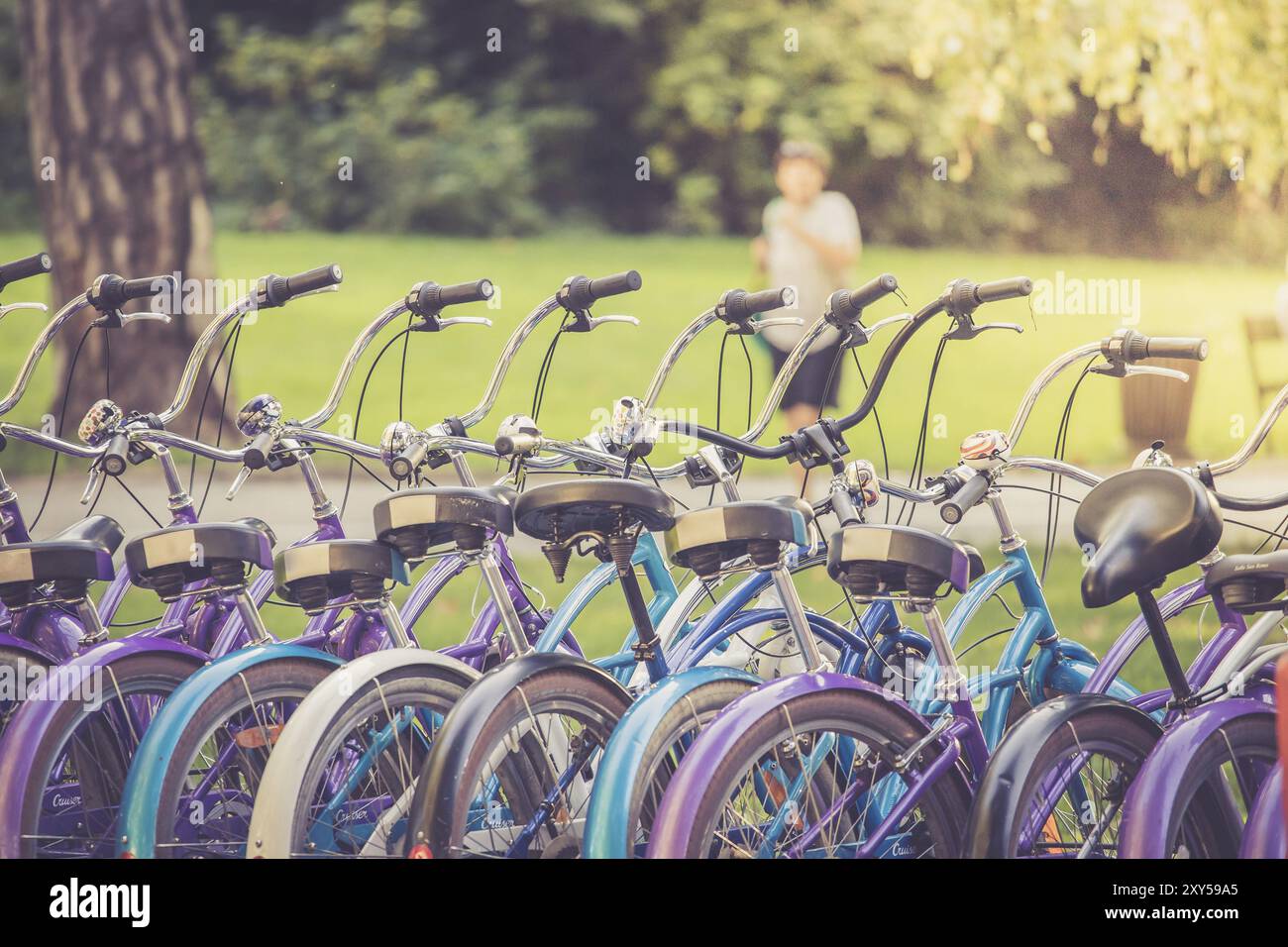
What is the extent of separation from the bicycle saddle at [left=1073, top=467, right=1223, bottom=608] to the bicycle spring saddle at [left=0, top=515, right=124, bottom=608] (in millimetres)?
1770

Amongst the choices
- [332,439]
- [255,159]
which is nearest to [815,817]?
[332,439]

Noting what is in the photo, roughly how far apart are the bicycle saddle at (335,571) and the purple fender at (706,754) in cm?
67

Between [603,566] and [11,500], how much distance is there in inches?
47.9

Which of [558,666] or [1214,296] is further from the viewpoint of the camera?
[1214,296]

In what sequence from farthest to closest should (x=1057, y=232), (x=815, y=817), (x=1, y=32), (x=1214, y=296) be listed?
1. (x=1, y=32)
2. (x=1057, y=232)
3. (x=1214, y=296)
4. (x=815, y=817)

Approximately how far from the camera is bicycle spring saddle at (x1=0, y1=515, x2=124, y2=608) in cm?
298

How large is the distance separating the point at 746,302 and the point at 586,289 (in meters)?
0.35

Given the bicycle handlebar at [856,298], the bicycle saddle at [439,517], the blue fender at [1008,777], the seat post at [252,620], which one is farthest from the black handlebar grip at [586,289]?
the blue fender at [1008,777]

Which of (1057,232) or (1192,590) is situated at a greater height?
(1057,232)

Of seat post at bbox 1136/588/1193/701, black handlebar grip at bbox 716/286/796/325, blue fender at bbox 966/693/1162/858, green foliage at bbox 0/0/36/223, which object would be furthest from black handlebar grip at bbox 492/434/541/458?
green foliage at bbox 0/0/36/223

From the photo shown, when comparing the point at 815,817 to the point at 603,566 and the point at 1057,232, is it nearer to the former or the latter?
the point at 603,566

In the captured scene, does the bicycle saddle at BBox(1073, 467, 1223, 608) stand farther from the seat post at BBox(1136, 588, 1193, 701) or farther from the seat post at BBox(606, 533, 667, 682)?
the seat post at BBox(606, 533, 667, 682)

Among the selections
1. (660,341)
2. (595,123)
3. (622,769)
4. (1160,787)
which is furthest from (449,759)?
(595,123)
